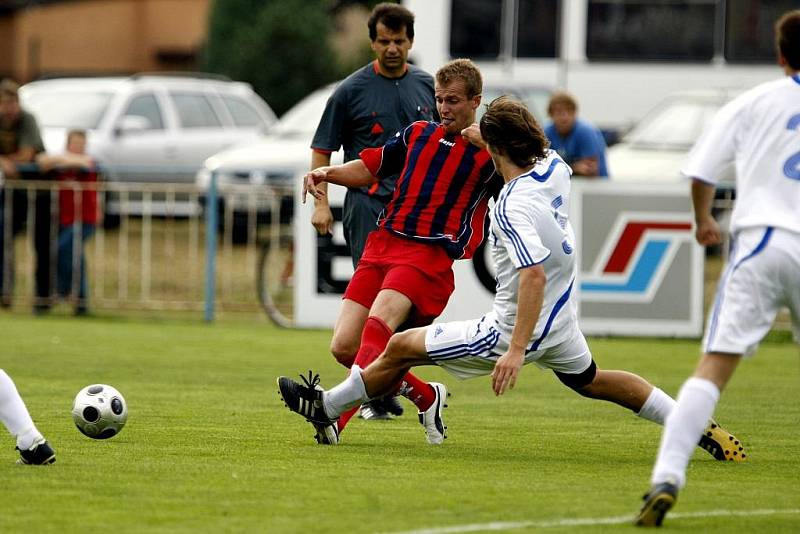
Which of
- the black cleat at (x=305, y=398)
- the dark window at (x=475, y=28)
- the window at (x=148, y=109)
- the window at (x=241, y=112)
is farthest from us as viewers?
the window at (x=241, y=112)

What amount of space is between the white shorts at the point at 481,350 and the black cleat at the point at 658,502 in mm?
1478

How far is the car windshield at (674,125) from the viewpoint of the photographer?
19109mm

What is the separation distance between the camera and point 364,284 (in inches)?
330

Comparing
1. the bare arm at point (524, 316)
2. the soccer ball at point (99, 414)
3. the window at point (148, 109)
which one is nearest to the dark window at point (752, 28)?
the window at point (148, 109)

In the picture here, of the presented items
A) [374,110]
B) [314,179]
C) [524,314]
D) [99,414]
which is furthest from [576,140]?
[524,314]

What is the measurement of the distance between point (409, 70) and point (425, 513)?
361 centimetres

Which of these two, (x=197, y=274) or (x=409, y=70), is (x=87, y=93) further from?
(x=409, y=70)

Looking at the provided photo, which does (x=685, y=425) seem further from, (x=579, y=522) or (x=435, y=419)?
(x=435, y=419)

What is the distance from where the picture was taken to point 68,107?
22.4 meters

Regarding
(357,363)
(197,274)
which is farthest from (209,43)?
(357,363)

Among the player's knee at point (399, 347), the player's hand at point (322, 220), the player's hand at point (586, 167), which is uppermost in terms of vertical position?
the player's hand at point (322, 220)

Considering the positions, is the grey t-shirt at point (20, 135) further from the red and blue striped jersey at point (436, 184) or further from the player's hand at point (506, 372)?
the player's hand at point (506, 372)

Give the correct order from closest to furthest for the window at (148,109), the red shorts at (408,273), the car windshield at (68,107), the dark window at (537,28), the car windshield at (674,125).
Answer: the red shorts at (408,273) < the car windshield at (674,125) < the car windshield at (68,107) < the dark window at (537,28) < the window at (148,109)

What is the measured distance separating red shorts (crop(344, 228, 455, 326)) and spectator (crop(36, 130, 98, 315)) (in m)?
8.54
